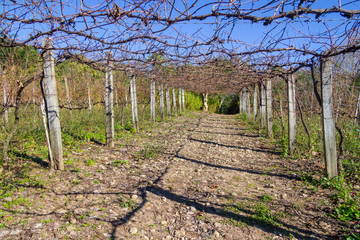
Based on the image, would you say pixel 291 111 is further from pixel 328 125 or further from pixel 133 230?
pixel 133 230

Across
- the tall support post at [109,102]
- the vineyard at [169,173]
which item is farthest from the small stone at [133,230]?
the tall support post at [109,102]

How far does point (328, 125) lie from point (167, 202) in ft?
8.84

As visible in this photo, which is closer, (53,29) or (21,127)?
(53,29)

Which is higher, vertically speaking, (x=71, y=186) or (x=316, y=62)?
Result: (x=316, y=62)

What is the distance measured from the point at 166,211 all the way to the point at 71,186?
150cm

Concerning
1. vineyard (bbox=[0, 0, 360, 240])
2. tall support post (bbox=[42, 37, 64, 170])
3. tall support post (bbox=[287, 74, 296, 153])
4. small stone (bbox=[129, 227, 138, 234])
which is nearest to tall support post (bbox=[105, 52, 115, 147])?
vineyard (bbox=[0, 0, 360, 240])

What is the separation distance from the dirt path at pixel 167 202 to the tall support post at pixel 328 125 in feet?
1.86

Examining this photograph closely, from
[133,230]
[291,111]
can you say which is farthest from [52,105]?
[291,111]

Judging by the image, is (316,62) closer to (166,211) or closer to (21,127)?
(166,211)

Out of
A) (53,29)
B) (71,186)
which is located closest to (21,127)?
(71,186)

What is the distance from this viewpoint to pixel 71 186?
3.55 m

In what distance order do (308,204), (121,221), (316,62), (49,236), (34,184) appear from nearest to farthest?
(49,236) → (121,221) → (308,204) → (34,184) → (316,62)

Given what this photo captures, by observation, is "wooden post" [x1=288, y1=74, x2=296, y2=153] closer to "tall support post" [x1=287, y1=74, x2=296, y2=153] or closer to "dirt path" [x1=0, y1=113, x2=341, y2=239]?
"tall support post" [x1=287, y1=74, x2=296, y2=153]

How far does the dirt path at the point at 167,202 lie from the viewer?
8.18ft
